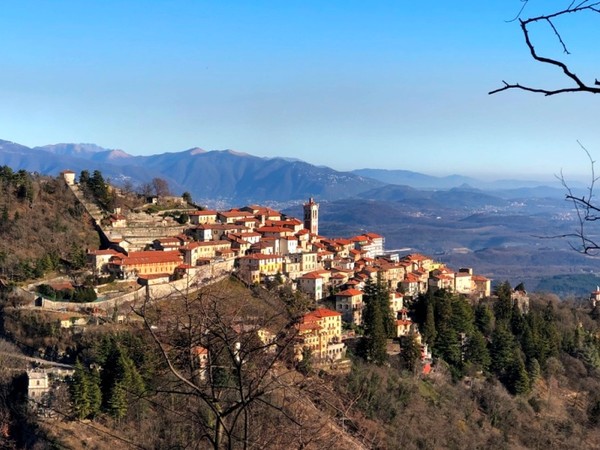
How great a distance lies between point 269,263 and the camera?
26.7 meters

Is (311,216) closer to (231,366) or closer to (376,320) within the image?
(376,320)

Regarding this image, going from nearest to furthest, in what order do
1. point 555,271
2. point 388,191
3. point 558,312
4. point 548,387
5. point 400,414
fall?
point 400,414, point 548,387, point 558,312, point 555,271, point 388,191

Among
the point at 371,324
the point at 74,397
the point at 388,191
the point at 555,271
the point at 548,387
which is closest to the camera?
the point at 74,397

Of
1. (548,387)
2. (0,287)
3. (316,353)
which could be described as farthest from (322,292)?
(0,287)

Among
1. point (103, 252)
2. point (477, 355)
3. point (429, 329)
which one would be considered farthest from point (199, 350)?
point (477, 355)

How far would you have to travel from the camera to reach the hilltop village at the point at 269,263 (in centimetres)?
2378

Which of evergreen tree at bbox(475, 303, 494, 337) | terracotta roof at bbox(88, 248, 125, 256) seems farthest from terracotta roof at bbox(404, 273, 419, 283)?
terracotta roof at bbox(88, 248, 125, 256)

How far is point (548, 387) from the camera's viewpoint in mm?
26312

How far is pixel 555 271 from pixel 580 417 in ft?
214

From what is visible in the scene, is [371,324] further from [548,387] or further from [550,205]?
[550,205]

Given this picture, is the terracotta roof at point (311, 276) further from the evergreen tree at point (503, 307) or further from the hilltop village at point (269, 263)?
the evergreen tree at point (503, 307)

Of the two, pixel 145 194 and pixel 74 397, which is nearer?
pixel 74 397

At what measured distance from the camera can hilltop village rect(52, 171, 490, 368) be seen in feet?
78.0

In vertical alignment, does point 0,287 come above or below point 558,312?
above
